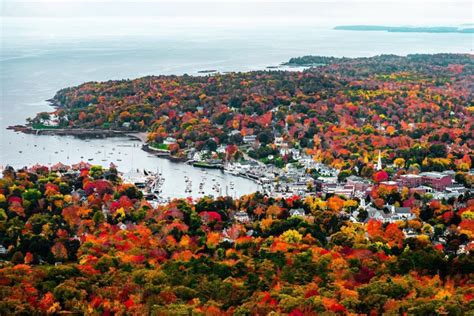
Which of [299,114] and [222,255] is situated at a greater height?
[299,114]

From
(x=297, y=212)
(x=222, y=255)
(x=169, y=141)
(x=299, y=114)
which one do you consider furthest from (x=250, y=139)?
(x=222, y=255)

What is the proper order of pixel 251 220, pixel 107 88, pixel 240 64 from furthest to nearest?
pixel 240 64
pixel 107 88
pixel 251 220

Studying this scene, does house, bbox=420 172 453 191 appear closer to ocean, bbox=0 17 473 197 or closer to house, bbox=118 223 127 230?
ocean, bbox=0 17 473 197

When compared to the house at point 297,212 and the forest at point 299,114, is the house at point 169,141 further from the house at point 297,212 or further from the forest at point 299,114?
the house at point 297,212

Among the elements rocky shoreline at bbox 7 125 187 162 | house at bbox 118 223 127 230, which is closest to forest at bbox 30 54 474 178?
rocky shoreline at bbox 7 125 187 162

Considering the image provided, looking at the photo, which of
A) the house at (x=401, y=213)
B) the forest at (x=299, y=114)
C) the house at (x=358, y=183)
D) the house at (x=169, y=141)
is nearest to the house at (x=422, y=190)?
the house at (x=358, y=183)

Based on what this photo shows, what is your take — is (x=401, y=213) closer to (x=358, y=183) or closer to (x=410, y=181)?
(x=358, y=183)

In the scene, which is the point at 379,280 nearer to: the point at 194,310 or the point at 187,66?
the point at 194,310

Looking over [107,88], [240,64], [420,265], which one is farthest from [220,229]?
[240,64]
